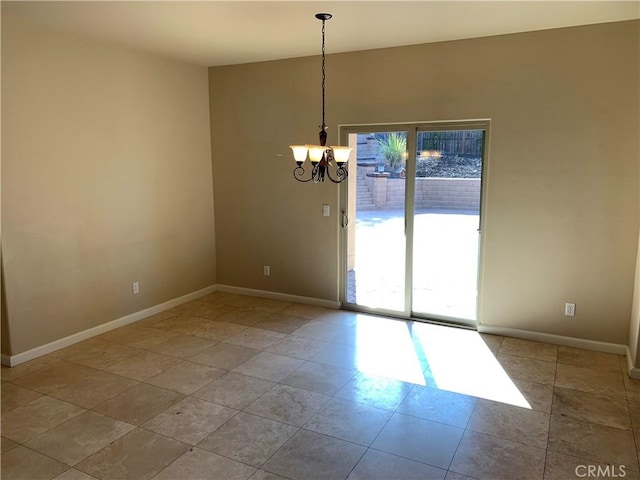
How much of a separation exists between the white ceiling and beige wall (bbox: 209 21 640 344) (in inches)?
9.2

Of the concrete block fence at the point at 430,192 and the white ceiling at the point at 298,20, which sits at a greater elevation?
the white ceiling at the point at 298,20

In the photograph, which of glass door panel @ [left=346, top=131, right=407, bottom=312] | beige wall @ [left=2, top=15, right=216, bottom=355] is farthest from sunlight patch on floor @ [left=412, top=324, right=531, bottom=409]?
beige wall @ [left=2, top=15, right=216, bottom=355]

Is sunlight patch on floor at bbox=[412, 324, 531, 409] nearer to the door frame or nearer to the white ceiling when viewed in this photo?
the door frame

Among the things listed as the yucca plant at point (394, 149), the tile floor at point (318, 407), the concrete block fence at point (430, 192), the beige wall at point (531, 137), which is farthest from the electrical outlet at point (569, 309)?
the yucca plant at point (394, 149)

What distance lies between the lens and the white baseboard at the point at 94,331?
3.86 m

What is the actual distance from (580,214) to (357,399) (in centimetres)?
252

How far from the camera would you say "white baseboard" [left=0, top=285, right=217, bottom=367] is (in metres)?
3.86

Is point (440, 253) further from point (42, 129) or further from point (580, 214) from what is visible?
point (42, 129)

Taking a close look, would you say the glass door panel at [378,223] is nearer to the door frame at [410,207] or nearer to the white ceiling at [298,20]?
the door frame at [410,207]

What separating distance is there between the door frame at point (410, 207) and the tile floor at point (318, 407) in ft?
1.02

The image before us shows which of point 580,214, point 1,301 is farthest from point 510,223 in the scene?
point 1,301

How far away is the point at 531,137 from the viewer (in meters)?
4.10

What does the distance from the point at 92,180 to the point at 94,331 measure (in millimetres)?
1465

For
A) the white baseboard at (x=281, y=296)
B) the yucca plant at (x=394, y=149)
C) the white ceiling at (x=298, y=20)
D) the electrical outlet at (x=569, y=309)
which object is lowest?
the white baseboard at (x=281, y=296)
